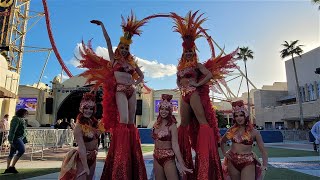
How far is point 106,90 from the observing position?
3.84 metres

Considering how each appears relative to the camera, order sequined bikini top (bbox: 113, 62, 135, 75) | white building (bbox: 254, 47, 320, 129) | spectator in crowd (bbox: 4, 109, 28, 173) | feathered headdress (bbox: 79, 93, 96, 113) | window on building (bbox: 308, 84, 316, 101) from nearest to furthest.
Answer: feathered headdress (bbox: 79, 93, 96, 113)
sequined bikini top (bbox: 113, 62, 135, 75)
spectator in crowd (bbox: 4, 109, 28, 173)
white building (bbox: 254, 47, 320, 129)
window on building (bbox: 308, 84, 316, 101)

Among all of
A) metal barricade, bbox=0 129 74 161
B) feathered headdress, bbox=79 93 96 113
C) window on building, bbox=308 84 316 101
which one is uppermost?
window on building, bbox=308 84 316 101

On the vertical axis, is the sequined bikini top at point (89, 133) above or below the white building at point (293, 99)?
below

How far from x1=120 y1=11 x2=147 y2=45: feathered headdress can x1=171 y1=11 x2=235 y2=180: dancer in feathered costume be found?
54 centimetres

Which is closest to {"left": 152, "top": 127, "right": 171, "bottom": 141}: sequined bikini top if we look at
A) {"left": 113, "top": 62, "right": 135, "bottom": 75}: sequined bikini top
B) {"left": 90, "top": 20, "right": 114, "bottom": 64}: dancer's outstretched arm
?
{"left": 113, "top": 62, "right": 135, "bottom": 75}: sequined bikini top

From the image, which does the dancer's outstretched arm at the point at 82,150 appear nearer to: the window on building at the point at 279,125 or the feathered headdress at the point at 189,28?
the feathered headdress at the point at 189,28

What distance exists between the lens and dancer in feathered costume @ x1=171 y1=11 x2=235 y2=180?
3270mm

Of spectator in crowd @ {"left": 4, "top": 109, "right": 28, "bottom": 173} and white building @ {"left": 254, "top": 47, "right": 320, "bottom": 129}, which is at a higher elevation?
white building @ {"left": 254, "top": 47, "right": 320, "bottom": 129}

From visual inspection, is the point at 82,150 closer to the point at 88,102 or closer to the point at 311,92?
the point at 88,102

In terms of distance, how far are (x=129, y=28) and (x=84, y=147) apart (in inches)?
71.9

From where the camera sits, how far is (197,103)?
3.48m

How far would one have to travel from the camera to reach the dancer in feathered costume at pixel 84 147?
315cm

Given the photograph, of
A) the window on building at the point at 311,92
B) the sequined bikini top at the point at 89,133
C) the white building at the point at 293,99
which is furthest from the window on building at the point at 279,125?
the sequined bikini top at the point at 89,133

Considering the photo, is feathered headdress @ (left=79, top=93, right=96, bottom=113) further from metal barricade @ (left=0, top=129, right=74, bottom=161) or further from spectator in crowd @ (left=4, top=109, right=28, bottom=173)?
metal barricade @ (left=0, top=129, right=74, bottom=161)
